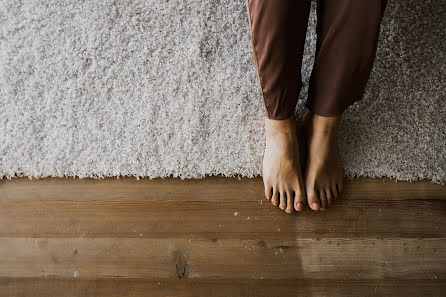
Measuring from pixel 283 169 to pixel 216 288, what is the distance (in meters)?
0.30

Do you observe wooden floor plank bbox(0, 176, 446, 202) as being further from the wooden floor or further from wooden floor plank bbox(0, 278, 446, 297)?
wooden floor plank bbox(0, 278, 446, 297)

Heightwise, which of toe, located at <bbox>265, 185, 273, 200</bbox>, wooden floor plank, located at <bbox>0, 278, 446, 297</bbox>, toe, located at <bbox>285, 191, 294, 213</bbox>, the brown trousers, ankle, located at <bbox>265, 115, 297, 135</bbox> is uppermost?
the brown trousers

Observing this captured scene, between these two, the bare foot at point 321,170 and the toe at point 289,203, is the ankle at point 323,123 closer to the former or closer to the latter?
the bare foot at point 321,170

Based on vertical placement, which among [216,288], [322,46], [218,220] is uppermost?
[322,46]

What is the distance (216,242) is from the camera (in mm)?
829

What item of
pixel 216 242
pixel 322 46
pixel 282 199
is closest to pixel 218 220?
pixel 216 242

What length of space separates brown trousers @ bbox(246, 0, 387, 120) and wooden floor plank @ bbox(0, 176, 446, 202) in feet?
0.77

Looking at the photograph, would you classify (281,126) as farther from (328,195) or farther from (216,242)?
(216,242)

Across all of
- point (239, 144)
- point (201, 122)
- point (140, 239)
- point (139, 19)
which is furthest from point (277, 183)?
point (139, 19)

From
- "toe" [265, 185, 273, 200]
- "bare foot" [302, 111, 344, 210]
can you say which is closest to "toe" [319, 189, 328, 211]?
"bare foot" [302, 111, 344, 210]

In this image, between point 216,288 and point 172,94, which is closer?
point 216,288

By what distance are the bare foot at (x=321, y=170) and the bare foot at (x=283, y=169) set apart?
0.02m

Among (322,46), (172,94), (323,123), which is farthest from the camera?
(172,94)

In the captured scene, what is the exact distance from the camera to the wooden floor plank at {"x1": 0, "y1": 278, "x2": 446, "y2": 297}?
79 centimetres
